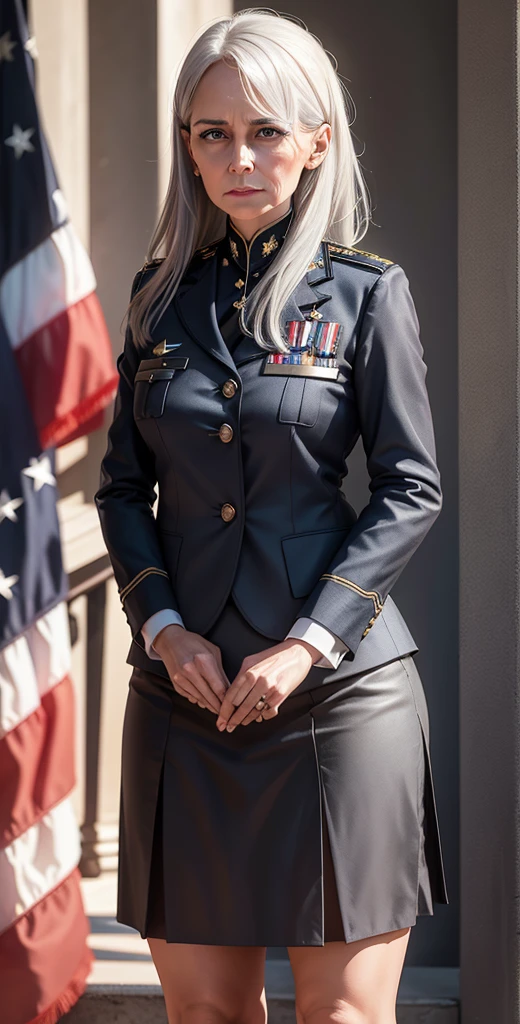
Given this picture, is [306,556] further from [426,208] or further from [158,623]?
[426,208]

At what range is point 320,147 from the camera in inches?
61.1

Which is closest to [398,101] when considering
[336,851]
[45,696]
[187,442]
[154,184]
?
[154,184]

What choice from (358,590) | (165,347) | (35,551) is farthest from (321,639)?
(35,551)

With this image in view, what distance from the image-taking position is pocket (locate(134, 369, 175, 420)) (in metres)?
1.51

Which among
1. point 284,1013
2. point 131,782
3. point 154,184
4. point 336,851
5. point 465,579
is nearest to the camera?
point 336,851

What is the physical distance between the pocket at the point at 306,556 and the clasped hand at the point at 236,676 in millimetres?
87

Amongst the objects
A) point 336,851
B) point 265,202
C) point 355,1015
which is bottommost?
point 355,1015

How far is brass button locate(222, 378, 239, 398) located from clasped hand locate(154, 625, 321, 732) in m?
0.31

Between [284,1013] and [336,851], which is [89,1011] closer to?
[284,1013]

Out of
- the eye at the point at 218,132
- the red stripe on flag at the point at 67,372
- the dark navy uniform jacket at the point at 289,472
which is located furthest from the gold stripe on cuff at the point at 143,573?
the red stripe on flag at the point at 67,372

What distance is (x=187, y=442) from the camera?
4.89ft

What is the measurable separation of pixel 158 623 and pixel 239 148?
62cm

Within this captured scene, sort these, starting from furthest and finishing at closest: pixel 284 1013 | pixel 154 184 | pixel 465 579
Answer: pixel 154 184
pixel 284 1013
pixel 465 579

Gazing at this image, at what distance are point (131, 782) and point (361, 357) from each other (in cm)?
64
